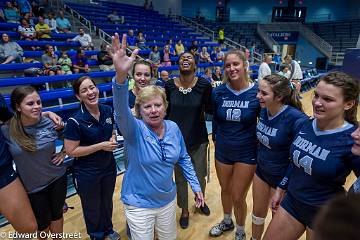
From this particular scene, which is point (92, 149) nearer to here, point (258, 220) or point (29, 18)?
point (258, 220)

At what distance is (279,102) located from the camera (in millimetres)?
1668

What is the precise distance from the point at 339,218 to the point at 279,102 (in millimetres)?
1279

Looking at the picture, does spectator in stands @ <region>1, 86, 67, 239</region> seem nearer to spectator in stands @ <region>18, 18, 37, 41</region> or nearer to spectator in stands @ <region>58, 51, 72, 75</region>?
spectator in stands @ <region>58, 51, 72, 75</region>

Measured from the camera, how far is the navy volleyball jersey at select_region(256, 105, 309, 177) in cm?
161

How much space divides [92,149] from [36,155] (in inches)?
13.0

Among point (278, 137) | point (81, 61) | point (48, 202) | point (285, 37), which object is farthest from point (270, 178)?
point (285, 37)

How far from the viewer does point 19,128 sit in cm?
157

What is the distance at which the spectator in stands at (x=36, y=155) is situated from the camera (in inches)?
61.7

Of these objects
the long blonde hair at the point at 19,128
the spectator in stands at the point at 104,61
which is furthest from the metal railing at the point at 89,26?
the long blonde hair at the point at 19,128

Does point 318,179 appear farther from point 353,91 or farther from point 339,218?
point 339,218

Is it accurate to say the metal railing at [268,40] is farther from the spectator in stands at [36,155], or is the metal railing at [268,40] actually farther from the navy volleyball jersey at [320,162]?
the spectator in stands at [36,155]

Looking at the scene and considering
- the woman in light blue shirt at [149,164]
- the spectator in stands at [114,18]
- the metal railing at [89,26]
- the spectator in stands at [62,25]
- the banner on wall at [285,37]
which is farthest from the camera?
the banner on wall at [285,37]

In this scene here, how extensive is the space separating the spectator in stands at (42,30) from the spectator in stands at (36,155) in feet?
19.2

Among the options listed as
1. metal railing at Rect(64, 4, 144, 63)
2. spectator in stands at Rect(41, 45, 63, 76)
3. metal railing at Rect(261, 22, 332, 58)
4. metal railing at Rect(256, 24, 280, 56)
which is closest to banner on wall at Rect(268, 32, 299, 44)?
metal railing at Rect(261, 22, 332, 58)
